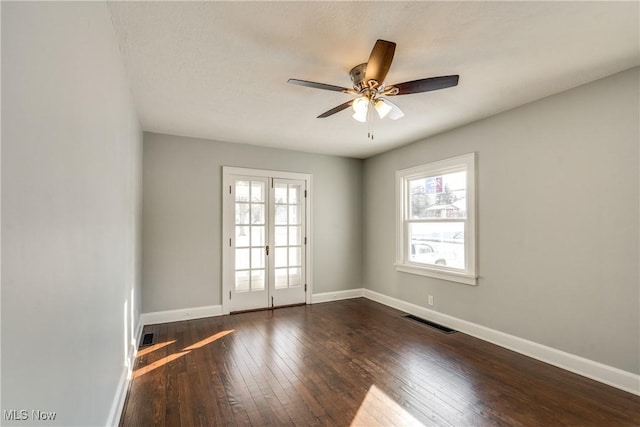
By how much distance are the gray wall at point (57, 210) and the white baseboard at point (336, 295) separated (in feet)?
11.7

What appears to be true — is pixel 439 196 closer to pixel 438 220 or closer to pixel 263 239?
pixel 438 220

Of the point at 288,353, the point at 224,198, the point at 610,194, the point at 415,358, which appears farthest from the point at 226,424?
the point at 610,194

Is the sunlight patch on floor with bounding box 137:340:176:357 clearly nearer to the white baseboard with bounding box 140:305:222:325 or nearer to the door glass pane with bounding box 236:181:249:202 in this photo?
the white baseboard with bounding box 140:305:222:325

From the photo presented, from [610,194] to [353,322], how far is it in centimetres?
300

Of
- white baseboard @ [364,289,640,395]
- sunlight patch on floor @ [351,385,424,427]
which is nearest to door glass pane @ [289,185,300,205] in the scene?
white baseboard @ [364,289,640,395]

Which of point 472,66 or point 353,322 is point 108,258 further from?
point 353,322

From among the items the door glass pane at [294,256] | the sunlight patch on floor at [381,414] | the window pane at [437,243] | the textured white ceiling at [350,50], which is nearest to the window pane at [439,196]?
the window pane at [437,243]

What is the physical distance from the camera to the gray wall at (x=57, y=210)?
2.46 ft

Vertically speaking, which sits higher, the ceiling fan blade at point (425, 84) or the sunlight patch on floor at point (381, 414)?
the ceiling fan blade at point (425, 84)

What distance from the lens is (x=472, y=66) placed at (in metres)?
2.40

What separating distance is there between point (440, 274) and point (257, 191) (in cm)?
289

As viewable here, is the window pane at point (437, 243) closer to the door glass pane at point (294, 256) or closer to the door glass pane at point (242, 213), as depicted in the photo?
the door glass pane at point (294, 256)

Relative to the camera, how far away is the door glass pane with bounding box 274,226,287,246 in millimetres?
4930

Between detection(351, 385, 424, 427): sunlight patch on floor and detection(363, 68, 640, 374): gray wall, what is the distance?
1.77 metres
